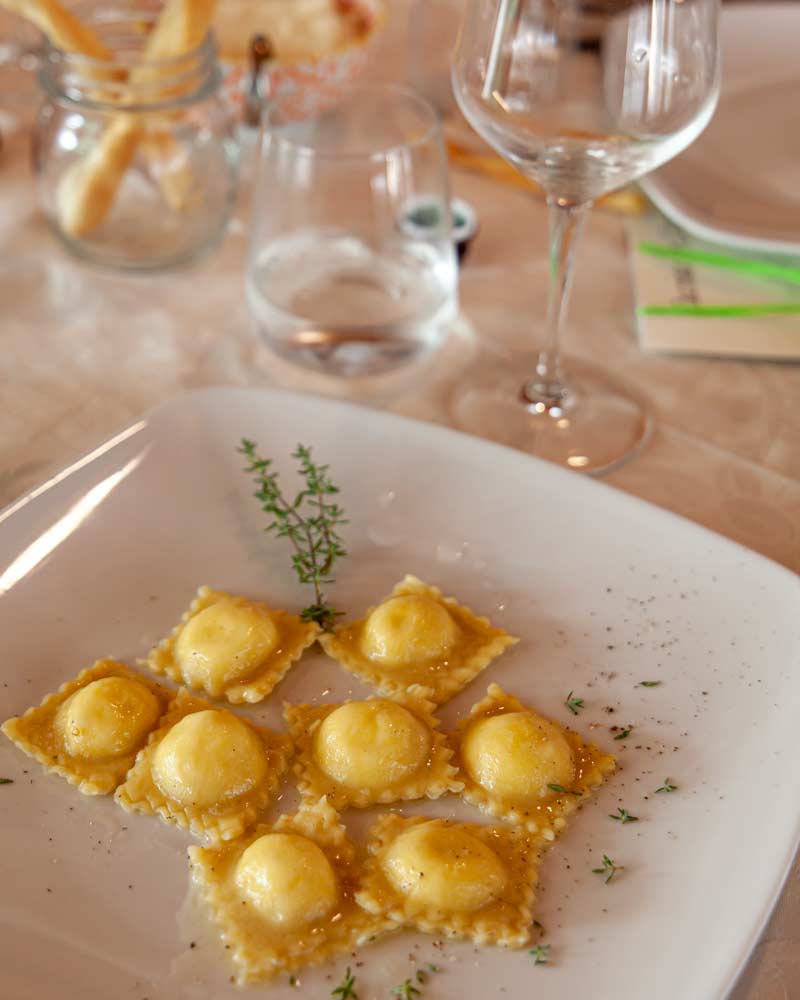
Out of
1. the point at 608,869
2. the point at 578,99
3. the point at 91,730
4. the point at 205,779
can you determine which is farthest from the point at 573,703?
the point at 578,99

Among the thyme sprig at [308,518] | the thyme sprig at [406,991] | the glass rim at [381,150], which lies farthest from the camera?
the glass rim at [381,150]

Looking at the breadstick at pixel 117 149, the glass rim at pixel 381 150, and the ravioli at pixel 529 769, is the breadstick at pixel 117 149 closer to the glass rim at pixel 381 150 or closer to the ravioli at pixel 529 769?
the glass rim at pixel 381 150

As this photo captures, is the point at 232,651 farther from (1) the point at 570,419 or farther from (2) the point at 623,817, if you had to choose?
(1) the point at 570,419

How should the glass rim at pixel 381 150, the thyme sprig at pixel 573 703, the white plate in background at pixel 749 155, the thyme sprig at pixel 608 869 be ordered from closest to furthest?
the thyme sprig at pixel 608 869
the thyme sprig at pixel 573 703
the glass rim at pixel 381 150
the white plate in background at pixel 749 155

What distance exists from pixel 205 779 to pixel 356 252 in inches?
44.4

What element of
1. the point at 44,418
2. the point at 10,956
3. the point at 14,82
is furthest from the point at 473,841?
the point at 14,82

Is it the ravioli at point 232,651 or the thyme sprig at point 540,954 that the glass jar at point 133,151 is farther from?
the thyme sprig at point 540,954

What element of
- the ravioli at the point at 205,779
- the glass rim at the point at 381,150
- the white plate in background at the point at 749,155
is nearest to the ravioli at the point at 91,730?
the ravioli at the point at 205,779

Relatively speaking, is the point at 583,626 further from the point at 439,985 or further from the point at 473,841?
the point at 439,985

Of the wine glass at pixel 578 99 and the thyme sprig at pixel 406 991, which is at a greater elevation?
the wine glass at pixel 578 99

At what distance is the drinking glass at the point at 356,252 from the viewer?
6.25 ft

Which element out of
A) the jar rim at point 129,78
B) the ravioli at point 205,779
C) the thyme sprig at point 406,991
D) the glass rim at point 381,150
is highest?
the jar rim at point 129,78

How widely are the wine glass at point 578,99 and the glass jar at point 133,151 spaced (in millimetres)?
688

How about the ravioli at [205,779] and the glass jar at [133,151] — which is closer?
the ravioli at [205,779]
